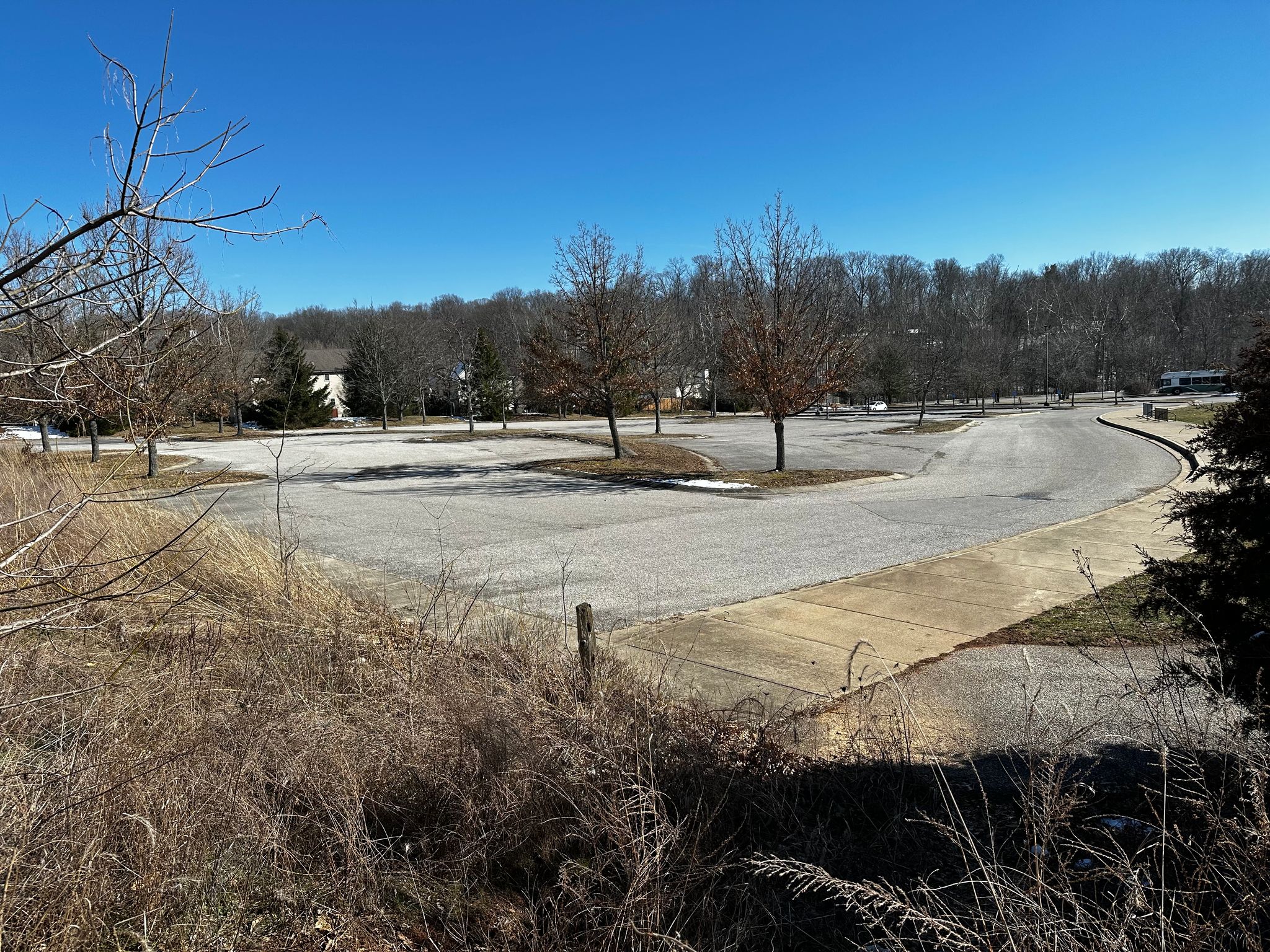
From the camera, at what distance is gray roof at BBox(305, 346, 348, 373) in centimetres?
7356

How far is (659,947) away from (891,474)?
62.1 feet

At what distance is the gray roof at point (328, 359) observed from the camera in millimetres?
73562

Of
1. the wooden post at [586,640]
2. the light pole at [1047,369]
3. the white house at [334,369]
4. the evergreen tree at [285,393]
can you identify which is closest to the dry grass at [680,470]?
the wooden post at [586,640]

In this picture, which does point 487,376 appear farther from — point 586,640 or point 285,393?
point 586,640

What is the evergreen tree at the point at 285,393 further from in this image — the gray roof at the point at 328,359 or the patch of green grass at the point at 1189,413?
the patch of green grass at the point at 1189,413

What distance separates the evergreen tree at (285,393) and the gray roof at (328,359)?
16.0m

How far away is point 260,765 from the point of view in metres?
3.26

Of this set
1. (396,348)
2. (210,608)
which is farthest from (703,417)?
(210,608)

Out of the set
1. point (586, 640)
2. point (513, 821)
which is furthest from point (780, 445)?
point (513, 821)

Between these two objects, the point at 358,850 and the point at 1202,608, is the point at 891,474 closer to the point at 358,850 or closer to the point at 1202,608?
the point at 1202,608

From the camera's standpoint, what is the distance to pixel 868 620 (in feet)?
24.3

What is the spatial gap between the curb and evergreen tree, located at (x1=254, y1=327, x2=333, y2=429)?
38402 millimetres

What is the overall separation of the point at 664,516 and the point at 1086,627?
8136 millimetres

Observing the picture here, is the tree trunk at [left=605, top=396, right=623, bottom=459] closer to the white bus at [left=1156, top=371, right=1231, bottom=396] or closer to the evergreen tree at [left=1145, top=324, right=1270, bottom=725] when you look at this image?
the evergreen tree at [left=1145, top=324, right=1270, bottom=725]
